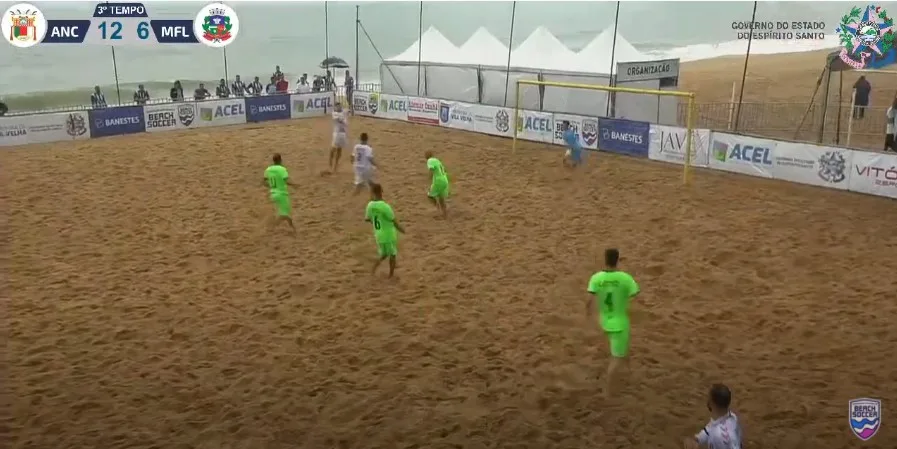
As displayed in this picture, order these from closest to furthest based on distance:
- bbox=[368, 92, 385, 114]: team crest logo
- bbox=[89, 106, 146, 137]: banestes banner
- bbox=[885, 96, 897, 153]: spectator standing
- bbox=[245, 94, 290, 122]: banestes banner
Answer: bbox=[885, 96, 897, 153]: spectator standing
bbox=[89, 106, 146, 137]: banestes banner
bbox=[245, 94, 290, 122]: banestes banner
bbox=[368, 92, 385, 114]: team crest logo

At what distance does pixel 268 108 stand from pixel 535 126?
10602 millimetres

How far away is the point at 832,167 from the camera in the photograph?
50.8ft

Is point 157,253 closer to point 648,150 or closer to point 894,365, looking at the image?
point 894,365

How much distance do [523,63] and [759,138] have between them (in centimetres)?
1354

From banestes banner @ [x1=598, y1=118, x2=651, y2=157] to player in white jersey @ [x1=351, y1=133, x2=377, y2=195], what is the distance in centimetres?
766

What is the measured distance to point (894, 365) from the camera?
7812 mm

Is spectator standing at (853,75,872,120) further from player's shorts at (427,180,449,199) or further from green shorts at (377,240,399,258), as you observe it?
green shorts at (377,240,399,258)

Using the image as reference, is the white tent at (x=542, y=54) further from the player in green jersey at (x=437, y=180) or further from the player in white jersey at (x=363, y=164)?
the player in green jersey at (x=437, y=180)

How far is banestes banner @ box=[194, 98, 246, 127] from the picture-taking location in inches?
992

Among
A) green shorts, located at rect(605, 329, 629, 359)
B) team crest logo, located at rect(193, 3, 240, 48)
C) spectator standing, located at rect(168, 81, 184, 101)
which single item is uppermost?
team crest logo, located at rect(193, 3, 240, 48)

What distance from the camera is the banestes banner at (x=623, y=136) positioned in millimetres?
19078

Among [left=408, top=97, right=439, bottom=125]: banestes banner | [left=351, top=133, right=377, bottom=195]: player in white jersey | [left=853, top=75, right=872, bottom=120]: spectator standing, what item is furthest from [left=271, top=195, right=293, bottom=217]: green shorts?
[left=853, top=75, right=872, bottom=120]: spectator standing

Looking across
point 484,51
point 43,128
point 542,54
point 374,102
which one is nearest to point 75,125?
point 43,128

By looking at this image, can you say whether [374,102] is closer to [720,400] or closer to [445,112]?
[445,112]
